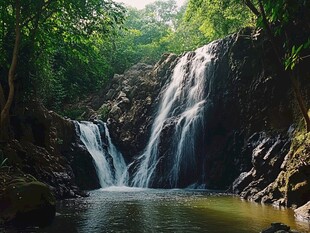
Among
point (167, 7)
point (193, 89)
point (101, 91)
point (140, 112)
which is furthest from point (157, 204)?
point (167, 7)

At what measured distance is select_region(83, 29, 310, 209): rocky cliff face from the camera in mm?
13238

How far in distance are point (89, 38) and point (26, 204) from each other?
7448 mm

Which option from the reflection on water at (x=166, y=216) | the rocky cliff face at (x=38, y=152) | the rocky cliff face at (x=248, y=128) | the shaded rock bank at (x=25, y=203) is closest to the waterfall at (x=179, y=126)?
the rocky cliff face at (x=248, y=128)

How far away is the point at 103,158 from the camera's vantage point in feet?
71.7

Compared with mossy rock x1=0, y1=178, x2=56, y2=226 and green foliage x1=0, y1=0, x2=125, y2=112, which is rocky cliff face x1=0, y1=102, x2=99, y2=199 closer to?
green foliage x1=0, y1=0, x2=125, y2=112

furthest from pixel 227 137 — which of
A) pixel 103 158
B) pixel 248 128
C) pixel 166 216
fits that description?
pixel 166 216

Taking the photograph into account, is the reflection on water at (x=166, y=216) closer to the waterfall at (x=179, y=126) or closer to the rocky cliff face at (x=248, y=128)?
the rocky cliff face at (x=248, y=128)

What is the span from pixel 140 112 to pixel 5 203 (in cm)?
1718

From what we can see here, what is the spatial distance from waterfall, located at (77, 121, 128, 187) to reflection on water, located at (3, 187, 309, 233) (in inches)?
309

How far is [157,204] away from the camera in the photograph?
12.2 meters

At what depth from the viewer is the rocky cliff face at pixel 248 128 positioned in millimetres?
13238

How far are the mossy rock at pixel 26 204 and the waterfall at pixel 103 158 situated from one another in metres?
11.4

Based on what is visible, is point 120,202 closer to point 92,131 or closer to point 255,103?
point 255,103

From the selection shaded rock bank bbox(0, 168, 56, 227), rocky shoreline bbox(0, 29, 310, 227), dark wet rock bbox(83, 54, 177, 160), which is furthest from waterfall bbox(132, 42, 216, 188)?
shaded rock bank bbox(0, 168, 56, 227)
